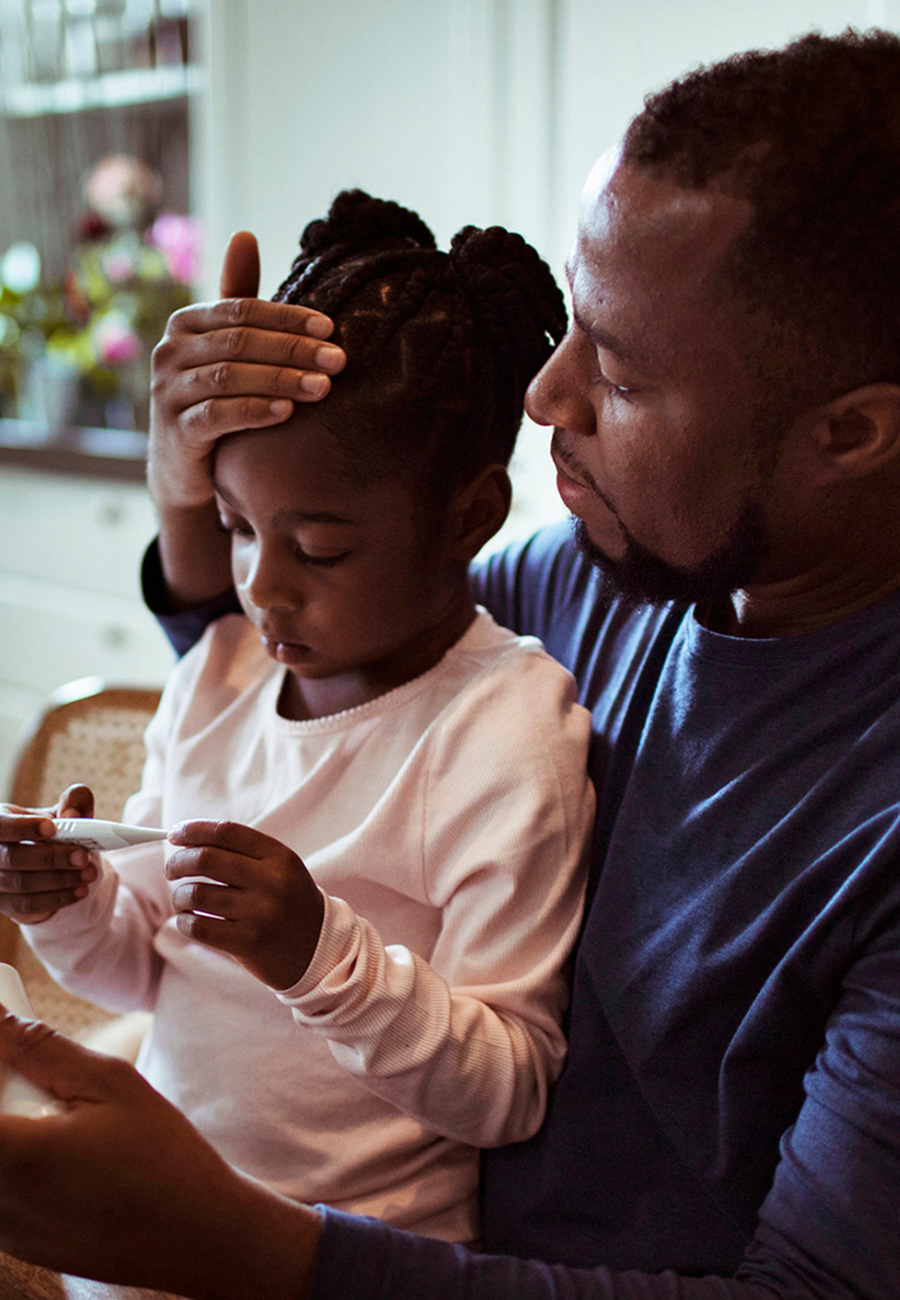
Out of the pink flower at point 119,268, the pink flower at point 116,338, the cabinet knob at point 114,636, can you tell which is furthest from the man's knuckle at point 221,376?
the pink flower at point 119,268

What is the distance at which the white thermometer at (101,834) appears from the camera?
823 mm

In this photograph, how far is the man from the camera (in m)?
0.68

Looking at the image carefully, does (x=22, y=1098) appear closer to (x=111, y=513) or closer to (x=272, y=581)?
Result: (x=272, y=581)

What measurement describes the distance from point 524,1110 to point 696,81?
727 millimetres

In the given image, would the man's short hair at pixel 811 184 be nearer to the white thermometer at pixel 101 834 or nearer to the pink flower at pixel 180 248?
the white thermometer at pixel 101 834

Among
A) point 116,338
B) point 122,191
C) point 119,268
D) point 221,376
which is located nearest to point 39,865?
point 221,376

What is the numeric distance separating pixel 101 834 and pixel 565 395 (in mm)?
450

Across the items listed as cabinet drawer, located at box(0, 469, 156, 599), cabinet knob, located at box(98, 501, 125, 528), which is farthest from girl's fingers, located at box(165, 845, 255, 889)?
cabinet knob, located at box(98, 501, 125, 528)

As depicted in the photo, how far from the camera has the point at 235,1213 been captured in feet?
2.27

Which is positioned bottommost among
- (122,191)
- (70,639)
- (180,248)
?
(70,639)

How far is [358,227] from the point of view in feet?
3.31

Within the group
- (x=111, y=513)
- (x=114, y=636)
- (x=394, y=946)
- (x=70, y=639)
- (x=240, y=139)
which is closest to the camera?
(x=394, y=946)

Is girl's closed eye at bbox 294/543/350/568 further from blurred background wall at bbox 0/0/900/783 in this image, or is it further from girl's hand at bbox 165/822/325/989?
blurred background wall at bbox 0/0/900/783

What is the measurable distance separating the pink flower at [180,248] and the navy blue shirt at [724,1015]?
2.46 m
